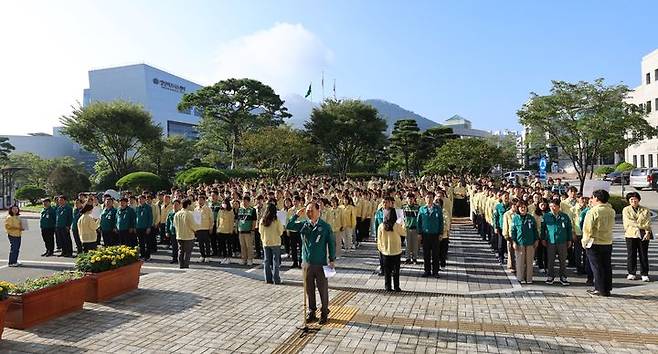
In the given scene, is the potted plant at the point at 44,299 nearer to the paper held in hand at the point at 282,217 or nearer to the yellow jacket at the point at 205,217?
the paper held in hand at the point at 282,217

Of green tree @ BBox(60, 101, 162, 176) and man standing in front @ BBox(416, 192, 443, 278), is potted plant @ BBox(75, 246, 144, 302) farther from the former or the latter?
green tree @ BBox(60, 101, 162, 176)

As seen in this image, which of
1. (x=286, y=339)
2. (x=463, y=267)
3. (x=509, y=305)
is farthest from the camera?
(x=463, y=267)

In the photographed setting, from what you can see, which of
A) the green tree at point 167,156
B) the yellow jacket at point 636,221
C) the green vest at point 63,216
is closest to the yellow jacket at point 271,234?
the yellow jacket at point 636,221

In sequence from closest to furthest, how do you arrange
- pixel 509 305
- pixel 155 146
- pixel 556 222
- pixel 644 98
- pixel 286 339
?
pixel 286 339, pixel 509 305, pixel 556 222, pixel 155 146, pixel 644 98

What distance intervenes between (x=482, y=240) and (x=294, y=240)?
6.95m

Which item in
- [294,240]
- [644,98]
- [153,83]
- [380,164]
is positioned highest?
[153,83]

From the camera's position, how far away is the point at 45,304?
721 cm

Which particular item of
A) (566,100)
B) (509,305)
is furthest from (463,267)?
(566,100)

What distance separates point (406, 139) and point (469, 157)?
43.8 ft

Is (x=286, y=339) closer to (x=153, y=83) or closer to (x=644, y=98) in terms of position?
(x=644, y=98)

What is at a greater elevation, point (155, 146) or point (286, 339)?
point (155, 146)

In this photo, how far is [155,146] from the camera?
41.9 meters

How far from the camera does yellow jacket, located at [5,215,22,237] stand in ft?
39.8

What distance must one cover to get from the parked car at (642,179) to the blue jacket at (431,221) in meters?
31.2
